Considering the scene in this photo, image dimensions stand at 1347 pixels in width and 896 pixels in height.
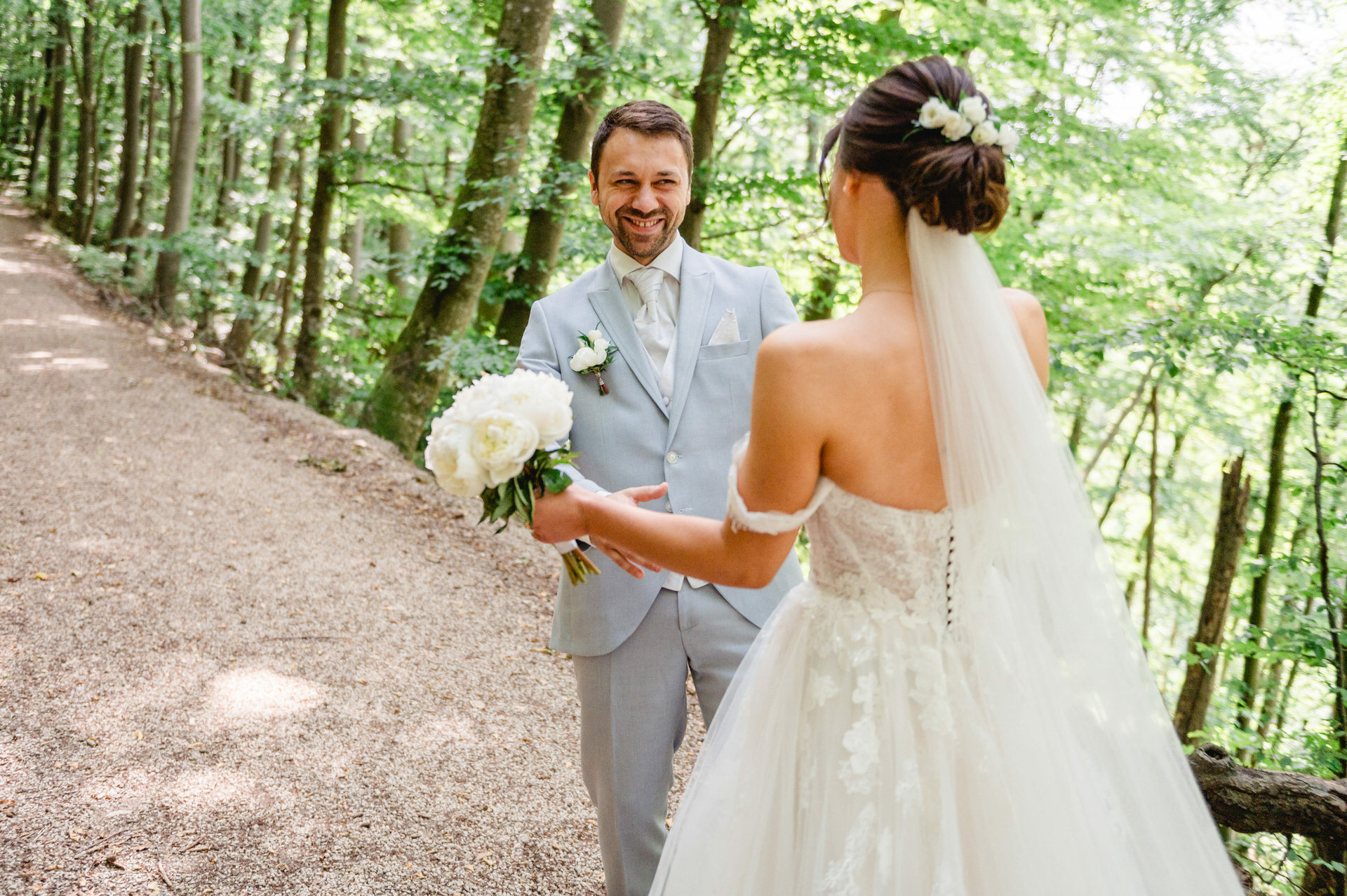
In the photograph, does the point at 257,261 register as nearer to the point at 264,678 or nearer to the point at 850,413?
the point at 264,678

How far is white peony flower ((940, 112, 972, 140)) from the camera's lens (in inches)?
57.4

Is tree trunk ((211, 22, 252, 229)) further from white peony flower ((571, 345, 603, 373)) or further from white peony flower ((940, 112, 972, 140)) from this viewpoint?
white peony flower ((940, 112, 972, 140))

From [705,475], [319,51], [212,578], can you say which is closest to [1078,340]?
[705,475]

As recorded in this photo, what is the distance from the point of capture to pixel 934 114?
1.45m

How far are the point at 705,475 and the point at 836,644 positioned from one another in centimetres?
72

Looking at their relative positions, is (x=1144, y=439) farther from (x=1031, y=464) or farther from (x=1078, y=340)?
(x=1031, y=464)

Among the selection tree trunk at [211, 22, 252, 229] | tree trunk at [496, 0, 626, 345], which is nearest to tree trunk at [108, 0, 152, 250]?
tree trunk at [211, 22, 252, 229]

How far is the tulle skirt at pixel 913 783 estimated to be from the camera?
151 centimetres

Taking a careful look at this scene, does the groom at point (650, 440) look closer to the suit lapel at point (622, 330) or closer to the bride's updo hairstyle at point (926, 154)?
the suit lapel at point (622, 330)

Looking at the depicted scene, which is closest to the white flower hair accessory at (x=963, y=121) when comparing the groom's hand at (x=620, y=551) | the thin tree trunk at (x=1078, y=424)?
the groom's hand at (x=620, y=551)

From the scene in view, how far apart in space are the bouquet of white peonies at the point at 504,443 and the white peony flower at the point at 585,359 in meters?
0.33

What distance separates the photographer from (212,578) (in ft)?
17.0

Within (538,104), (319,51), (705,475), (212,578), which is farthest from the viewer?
(319,51)

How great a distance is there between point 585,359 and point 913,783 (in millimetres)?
1224
